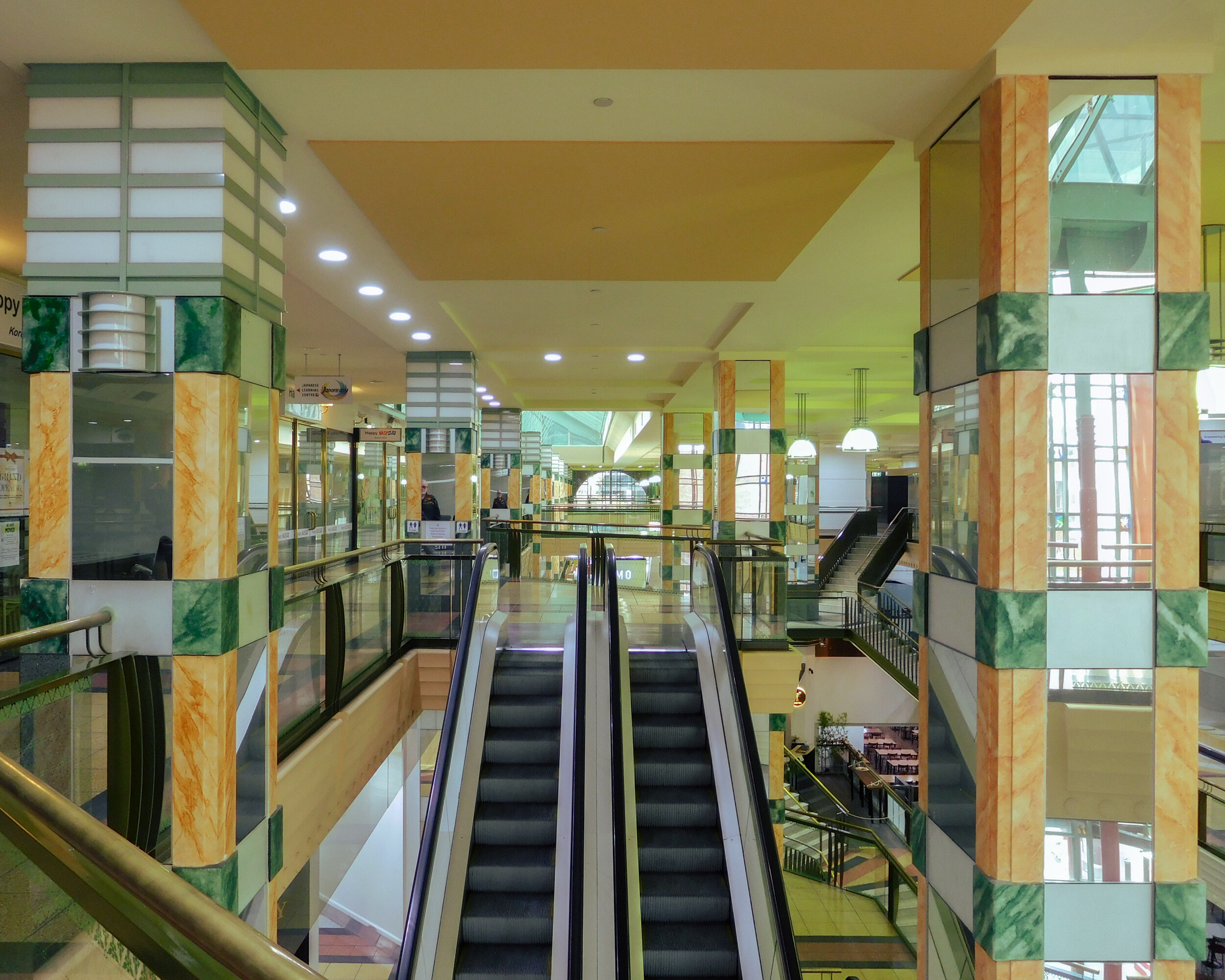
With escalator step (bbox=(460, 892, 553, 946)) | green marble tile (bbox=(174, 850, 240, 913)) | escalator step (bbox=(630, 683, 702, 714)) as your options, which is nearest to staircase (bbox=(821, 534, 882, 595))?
escalator step (bbox=(630, 683, 702, 714))

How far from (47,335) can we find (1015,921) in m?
5.39

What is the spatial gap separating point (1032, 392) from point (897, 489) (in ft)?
94.4

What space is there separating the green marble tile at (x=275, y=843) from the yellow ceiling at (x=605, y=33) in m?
4.00

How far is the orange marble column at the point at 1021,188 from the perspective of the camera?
367cm

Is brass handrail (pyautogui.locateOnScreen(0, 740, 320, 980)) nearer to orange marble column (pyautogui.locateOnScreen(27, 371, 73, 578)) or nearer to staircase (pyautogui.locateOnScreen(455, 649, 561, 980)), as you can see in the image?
orange marble column (pyautogui.locateOnScreen(27, 371, 73, 578))

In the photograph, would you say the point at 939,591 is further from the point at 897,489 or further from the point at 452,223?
the point at 897,489

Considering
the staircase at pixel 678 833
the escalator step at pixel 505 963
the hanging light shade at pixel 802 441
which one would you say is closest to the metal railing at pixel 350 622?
the escalator step at pixel 505 963

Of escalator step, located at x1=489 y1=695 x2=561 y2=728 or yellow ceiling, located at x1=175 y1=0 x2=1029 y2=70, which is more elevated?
yellow ceiling, located at x1=175 y1=0 x2=1029 y2=70

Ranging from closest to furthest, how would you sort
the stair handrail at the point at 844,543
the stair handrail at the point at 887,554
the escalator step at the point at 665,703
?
the escalator step at the point at 665,703
the stair handrail at the point at 887,554
the stair handrail at the point at 844,543

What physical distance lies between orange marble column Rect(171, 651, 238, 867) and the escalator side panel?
1581 mm

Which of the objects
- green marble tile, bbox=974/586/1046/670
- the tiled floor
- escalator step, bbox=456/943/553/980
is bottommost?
the tiled floor

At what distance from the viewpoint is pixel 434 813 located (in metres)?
5.05

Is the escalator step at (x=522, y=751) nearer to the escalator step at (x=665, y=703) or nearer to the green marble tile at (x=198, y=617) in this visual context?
the escalator step at (x=665, y=703)

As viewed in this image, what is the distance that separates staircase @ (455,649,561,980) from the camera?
16.7 feet
